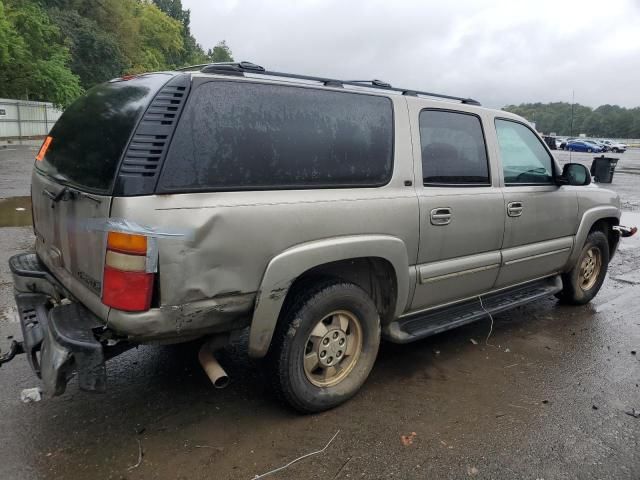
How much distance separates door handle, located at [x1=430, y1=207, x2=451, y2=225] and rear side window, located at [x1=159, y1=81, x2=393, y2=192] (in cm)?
45

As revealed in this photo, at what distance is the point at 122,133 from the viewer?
2574 mm

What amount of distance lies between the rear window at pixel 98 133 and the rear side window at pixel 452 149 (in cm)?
179

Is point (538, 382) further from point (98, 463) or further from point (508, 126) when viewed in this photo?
point (98, 463)

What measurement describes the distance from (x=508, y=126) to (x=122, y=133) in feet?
10.2

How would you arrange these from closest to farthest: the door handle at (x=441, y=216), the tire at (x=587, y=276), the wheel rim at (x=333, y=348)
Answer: the wheel rim at (x=333, y=348) < the door handle at (x=441, y=216) < the tire at (x=587, y=276)

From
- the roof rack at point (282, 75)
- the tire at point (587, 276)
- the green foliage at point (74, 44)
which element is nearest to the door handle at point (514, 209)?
the roof rack at point (282, 75)

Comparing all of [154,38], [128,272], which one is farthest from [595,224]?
[154,38]

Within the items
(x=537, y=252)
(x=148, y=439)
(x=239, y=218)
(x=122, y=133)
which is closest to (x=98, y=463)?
(x=148, y=439)

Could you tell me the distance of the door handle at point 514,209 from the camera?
405cm

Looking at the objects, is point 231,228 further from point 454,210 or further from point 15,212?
point 15,212

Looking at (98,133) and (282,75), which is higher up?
(282,75)

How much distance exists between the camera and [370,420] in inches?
125

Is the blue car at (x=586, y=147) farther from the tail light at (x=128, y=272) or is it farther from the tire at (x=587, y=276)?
the tail light at (x=128, y=272)

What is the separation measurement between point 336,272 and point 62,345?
159 centimetres
